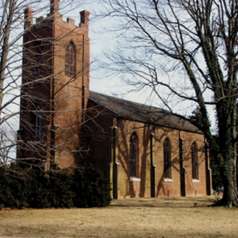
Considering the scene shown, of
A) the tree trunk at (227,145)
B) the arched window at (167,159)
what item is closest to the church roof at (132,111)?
the arched window at (167,159)

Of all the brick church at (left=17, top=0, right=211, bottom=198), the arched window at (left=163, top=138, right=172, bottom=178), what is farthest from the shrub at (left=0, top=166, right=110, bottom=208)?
the arched window at (left=163, top=138, right=172, bottom=178)

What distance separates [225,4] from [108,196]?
45.0 feet

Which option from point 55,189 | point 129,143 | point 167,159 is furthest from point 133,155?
point 55,189

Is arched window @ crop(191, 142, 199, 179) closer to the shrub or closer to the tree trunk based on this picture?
the tree trunk

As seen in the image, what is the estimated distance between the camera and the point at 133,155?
1745 inches

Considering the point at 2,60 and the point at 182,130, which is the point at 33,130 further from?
the point at 182,130

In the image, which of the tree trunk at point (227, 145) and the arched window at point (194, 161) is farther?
the arched window at point (194, 161)

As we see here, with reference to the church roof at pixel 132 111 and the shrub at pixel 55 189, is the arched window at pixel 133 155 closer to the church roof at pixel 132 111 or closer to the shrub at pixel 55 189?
the church roof at pixel 132 111

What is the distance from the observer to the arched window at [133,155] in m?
43.8

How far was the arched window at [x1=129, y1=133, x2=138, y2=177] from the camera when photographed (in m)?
43.8

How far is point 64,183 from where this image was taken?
28.2m

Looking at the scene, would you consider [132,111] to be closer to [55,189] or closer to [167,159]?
[167,159]

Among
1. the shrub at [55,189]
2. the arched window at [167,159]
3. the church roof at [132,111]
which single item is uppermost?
the church roof at [132,111]

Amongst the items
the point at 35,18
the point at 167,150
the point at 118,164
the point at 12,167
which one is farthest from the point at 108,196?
the point at 167,150
